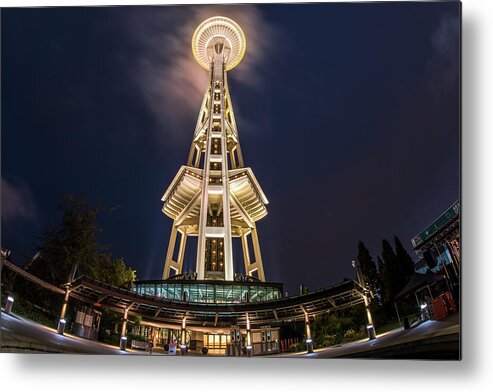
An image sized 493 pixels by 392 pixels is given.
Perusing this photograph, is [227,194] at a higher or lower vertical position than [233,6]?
higher

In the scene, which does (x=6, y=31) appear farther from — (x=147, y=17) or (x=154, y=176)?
(x=154, y=176)

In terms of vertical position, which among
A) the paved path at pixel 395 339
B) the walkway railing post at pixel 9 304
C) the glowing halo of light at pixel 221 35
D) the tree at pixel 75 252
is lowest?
the paved path at pixel 395 339

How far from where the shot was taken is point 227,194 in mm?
8406

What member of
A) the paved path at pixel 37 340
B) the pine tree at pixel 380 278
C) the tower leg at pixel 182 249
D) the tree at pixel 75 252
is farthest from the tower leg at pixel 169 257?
the pine tree at pixel 380 278

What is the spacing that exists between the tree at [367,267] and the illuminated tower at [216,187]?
1146 millimetres

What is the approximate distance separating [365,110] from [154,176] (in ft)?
7.59

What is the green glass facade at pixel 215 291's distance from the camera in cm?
512

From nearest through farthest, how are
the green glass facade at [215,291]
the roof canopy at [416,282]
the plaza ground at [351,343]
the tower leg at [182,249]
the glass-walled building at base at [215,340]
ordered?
the plaza ground at [351,343], the roof canopy at [416,282], the glass-walled building at base at [215,340], the green glass facade at [215,291], the tower leg at [182,249]

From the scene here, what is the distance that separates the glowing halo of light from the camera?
4831mm

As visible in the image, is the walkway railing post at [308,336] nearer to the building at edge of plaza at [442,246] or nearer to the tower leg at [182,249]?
the building at edge of plaza at [442,246]

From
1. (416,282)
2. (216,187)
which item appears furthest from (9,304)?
(216,187)

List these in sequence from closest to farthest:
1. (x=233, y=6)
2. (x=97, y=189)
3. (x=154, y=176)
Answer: (x=233, y=6) < (x=97, y=189) < (x=154, y=176)

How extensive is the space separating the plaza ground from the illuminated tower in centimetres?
135

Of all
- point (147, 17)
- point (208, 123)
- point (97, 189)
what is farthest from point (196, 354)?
point (208, 123)
